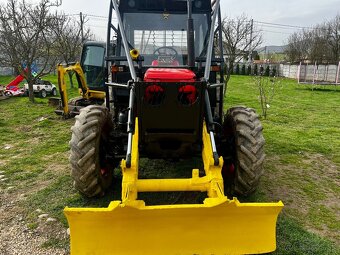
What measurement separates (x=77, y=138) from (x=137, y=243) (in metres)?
1.44

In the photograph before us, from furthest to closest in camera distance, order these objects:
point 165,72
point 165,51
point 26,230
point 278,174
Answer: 1. point 278,174
2. point 165,51
3. point 26,230
4. point 165,72

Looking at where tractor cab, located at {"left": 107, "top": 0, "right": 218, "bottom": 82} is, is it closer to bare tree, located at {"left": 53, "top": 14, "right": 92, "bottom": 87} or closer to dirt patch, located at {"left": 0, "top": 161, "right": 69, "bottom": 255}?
dirt patch, located at {"left": 0, "top": 161, "right": 69, "bottom": 255}

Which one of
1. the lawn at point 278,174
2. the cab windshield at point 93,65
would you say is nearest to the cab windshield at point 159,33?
the lawn at point 278,174

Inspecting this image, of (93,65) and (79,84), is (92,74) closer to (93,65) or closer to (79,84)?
(93,65)

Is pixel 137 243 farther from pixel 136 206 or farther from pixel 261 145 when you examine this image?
pixel 261 145

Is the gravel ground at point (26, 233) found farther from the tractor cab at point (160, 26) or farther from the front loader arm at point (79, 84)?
the front loader arm at point (79, 84)

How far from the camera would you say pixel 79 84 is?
11.2 m

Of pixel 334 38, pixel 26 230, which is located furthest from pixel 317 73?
pixel 26 230

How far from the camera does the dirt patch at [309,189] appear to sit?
13.2 ft

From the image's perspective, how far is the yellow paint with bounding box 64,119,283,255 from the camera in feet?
9.55

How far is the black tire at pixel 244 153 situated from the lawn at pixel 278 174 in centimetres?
45

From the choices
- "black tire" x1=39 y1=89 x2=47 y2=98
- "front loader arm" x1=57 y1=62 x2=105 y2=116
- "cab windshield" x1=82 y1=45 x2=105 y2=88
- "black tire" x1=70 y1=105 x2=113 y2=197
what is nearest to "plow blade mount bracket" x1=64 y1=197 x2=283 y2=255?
"black tire" x1=70 y1=105 x2=113 y2=197

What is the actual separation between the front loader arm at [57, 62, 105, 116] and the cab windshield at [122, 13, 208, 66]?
547 centimetres

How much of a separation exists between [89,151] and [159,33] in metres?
2.14
